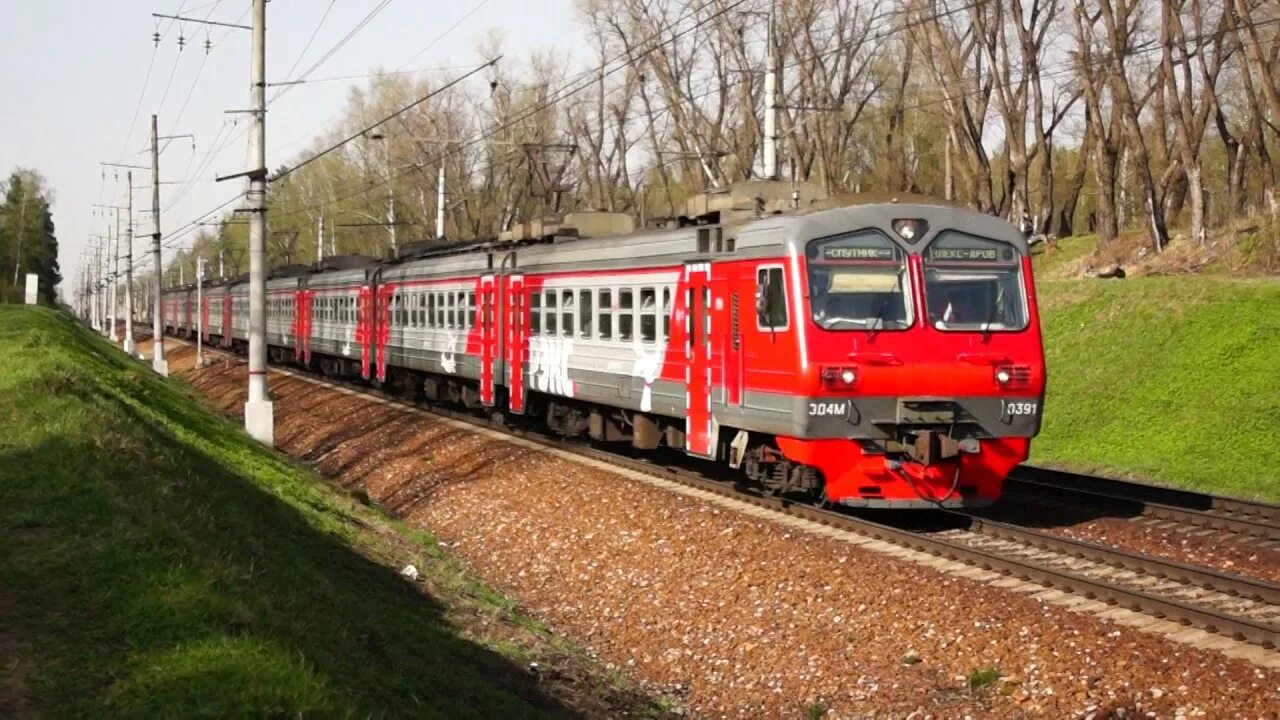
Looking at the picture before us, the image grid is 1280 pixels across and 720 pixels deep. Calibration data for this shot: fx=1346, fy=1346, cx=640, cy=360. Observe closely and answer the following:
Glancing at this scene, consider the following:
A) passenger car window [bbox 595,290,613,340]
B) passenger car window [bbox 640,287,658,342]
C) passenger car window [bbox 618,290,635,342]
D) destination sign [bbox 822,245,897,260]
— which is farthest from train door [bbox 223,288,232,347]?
destination sign [bbox 822,245,897,260]

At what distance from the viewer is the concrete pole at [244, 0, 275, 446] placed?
21688 mm

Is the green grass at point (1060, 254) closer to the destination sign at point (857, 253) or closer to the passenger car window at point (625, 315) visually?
the passenger car window at point (625, 315)

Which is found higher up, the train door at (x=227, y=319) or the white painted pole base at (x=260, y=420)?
the train door at (x=227, y=319)

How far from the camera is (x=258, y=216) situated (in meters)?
22.1

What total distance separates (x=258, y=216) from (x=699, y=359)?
997cm

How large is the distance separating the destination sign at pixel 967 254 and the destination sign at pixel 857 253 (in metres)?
0.45

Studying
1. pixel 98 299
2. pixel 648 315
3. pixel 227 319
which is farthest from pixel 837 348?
pixel 98 299

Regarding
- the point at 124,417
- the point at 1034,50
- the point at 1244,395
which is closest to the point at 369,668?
the point at 124,417

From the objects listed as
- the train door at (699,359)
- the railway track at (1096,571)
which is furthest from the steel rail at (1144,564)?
the train door at (699,359)

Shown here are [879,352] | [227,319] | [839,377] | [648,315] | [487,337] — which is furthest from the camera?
[227,319]

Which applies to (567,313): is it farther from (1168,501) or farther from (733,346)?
(1168,501)

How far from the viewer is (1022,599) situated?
992 cm

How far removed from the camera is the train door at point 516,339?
71.9 feet

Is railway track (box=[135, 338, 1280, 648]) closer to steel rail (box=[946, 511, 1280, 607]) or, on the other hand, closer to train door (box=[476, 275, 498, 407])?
steel rail (box=[946, 511, 1280, 607])
